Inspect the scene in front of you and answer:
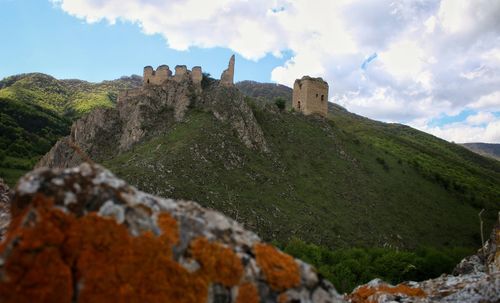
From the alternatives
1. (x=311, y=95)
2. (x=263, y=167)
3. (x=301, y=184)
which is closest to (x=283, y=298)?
(x=263, y=167)

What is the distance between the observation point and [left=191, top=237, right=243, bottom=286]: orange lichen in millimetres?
5762

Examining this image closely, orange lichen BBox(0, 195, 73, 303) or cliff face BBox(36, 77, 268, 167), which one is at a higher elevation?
cliff face BBox(36, 77, 268, 167)

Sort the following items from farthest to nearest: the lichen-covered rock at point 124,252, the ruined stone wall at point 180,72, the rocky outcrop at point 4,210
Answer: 1. the ruined stone wall at point 180,72
2. the rocky outcrop at point 4,210
3. the lichen-covered rock at point 124,252

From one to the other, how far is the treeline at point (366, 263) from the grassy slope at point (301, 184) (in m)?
3.98

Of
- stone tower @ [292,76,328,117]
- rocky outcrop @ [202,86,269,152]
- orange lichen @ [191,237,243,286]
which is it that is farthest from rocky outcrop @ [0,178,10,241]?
stone tower @ [292,76,328,117]

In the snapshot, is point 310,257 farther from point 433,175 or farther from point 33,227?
point 433,175

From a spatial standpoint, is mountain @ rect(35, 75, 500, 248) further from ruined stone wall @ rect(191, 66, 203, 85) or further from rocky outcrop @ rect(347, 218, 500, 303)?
rocky outcrop @ rect(347, 218, 500, 303)

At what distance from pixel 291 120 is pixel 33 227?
2523 inches

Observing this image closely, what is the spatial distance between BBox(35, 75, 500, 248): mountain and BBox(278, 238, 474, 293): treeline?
4025mm

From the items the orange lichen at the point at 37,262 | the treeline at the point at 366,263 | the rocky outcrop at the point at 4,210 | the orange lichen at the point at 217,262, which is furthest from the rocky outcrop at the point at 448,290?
the treeline at the point at 366,263

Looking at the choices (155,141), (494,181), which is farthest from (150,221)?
(494,181)

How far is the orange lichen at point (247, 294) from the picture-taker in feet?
18.8

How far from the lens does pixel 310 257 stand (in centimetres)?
3972

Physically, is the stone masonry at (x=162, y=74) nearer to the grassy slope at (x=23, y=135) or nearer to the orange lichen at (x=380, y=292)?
the grassy slope at (x=23, y=135)
